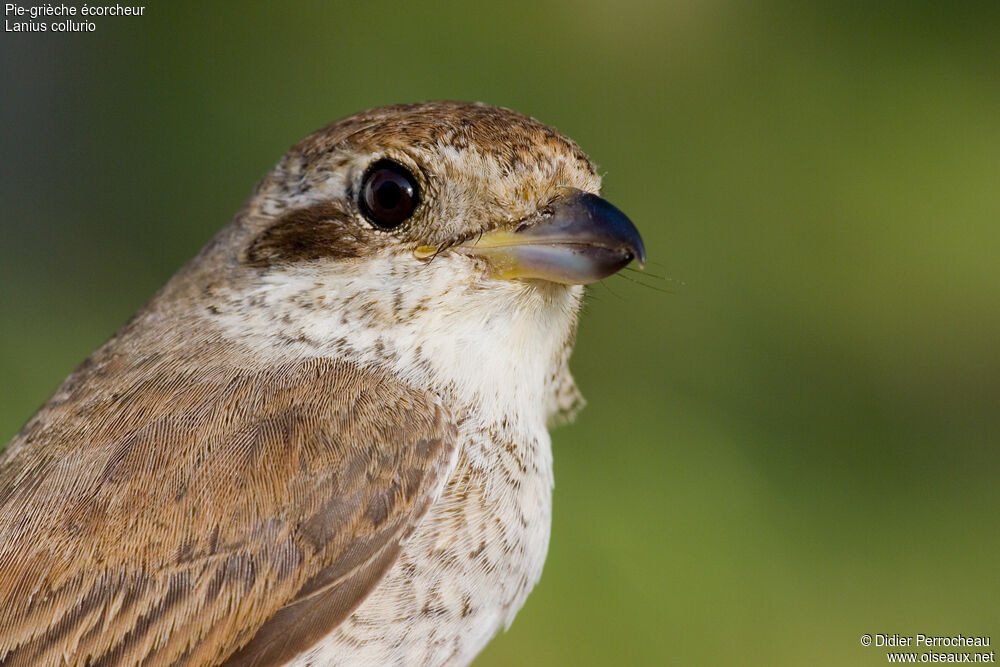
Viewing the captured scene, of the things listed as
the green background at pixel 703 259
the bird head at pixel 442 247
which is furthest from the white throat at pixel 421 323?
the green background at pixel 703 259

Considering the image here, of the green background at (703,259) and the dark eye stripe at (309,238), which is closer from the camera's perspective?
the dark eye stripe at (309,238)

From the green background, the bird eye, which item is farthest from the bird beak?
the green background

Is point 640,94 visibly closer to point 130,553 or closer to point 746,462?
point 746,462

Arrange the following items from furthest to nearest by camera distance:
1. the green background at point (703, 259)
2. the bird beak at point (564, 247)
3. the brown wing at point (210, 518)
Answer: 1. the green background at point (703, 259)
2. the bird beak at point (564, 247)
3. the brown wing at point (210, 518)

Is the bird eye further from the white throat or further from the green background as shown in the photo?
the green background

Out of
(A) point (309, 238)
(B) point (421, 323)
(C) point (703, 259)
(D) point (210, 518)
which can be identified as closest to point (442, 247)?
(B) point (421, 323)

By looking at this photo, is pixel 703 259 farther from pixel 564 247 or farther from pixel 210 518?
pixel 210 518

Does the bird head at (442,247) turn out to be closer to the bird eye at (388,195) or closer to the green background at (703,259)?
the bird eye at (388,195)
